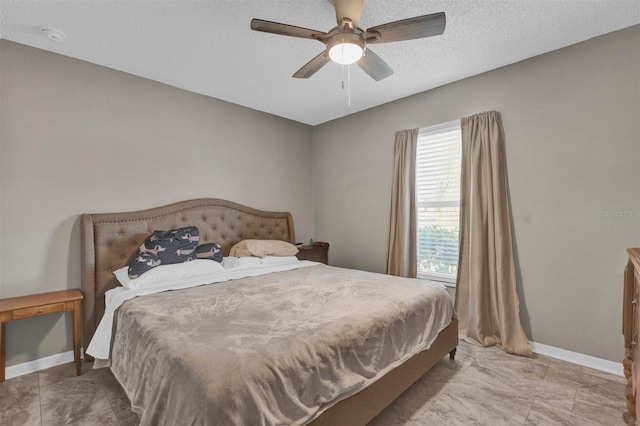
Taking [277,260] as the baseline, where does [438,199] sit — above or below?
above

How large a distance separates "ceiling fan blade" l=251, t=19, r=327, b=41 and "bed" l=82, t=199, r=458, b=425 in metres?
1.70

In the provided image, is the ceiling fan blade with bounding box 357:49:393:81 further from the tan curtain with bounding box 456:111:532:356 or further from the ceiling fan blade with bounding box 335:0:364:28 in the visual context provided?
the tan curtain with bounding box 456:111:532:356

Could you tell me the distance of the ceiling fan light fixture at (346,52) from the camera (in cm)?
182

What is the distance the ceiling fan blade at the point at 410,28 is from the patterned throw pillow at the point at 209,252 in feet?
8.02

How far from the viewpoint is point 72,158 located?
268 centimetres

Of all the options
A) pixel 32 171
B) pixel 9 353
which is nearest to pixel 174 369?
pixel 9 353

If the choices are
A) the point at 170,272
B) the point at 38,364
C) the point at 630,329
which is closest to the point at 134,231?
the point at 170,272

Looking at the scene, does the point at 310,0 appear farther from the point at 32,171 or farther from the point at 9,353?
the point at 9,353

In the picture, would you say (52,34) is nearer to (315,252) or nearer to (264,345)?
(264,345)

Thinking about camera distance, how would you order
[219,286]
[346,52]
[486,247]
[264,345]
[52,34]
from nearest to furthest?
[264,345], [346,52], [52,34], [219,286], [486,247]

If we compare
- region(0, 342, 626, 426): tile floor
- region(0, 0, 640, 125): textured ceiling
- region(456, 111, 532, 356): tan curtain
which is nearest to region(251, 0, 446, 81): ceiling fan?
region(0, 0, 640, 125): textured ceiling

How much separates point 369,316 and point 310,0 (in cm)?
205

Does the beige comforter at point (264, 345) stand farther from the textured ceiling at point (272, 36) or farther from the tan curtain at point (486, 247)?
the textured ceiling at point (272, 36)

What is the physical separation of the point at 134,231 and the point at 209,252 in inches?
28.8
